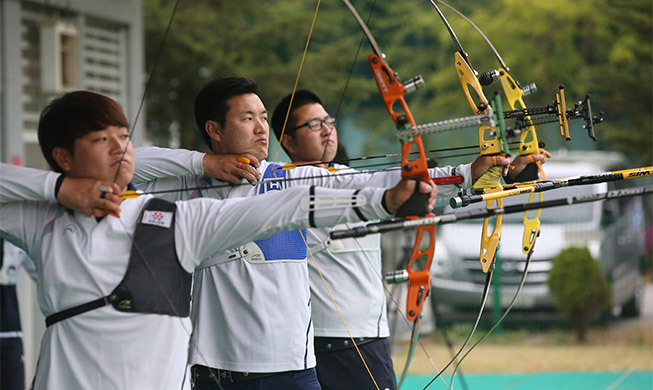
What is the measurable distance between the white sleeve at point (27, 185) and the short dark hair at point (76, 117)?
91 mm

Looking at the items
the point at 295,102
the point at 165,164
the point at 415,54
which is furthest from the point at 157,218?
the point at 415,54

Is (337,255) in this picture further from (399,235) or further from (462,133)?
(462,133)

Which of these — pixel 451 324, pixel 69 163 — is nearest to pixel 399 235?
pixel 451 324

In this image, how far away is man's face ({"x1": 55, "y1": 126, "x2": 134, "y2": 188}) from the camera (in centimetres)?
209

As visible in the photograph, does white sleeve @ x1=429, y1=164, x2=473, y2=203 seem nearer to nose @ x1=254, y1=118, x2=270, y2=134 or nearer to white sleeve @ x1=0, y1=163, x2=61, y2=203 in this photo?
nose @ x1=254, y1=118, x2=270, y2=134

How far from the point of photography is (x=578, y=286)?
8.09 m

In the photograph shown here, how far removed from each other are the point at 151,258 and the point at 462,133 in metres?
12.6

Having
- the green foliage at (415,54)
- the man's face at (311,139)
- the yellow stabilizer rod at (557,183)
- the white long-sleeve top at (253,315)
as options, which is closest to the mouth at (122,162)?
the white long-sleeve top at (253,315)

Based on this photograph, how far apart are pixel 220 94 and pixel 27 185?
2.94ft

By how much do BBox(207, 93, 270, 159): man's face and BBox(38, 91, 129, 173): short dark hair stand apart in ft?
2.19

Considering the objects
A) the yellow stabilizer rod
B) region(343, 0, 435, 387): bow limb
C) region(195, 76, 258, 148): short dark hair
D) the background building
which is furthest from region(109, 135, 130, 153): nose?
the background building

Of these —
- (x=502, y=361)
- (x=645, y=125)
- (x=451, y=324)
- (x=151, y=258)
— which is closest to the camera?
(x=151, y=258)

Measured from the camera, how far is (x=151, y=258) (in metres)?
2.02

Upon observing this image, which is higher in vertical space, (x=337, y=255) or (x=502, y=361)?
(x=337, y=255)
